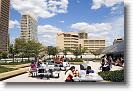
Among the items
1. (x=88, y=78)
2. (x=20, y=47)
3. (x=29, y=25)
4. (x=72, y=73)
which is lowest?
(x=88, y=78)

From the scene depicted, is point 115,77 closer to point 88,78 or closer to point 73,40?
point 88,78

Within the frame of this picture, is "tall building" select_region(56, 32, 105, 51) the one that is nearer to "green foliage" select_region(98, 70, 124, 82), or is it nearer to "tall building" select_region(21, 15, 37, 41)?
"tall building" select_region(21, 15, 37, 41)

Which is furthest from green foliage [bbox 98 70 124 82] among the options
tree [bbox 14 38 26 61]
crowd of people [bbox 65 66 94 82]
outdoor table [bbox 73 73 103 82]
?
tree [bbox 14 38 26 61]

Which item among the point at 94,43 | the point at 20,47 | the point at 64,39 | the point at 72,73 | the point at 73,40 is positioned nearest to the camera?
the point at 72,73

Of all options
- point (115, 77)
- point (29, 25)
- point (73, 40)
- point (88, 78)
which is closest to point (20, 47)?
point (29, 25)

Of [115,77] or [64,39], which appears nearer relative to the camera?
[115,77]

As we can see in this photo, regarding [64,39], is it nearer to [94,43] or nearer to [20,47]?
[20,47]

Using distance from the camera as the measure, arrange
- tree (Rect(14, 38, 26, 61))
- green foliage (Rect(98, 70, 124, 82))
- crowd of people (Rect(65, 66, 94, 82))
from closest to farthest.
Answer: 1. green foliage (Rect(98, 70, 124, 82))
2. crowd of people (Rect(65, 66, 94, 82))
3. tree (Rect(14, 38, 26, 61))

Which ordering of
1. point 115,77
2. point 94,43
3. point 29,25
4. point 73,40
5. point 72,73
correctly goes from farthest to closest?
point 94,43 < point 73,40 < point 29,25 < point 72,73 < point 115,77

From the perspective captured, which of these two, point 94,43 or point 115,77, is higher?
point 94,43

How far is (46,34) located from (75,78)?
3665mm

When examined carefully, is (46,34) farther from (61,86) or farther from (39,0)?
(61,86)

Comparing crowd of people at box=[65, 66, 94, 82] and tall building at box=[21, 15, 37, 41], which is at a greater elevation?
tall building at box=[21, 15, 37, 41]

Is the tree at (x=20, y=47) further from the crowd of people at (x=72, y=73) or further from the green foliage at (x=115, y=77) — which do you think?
the green foliage at (x=115, y=77)
